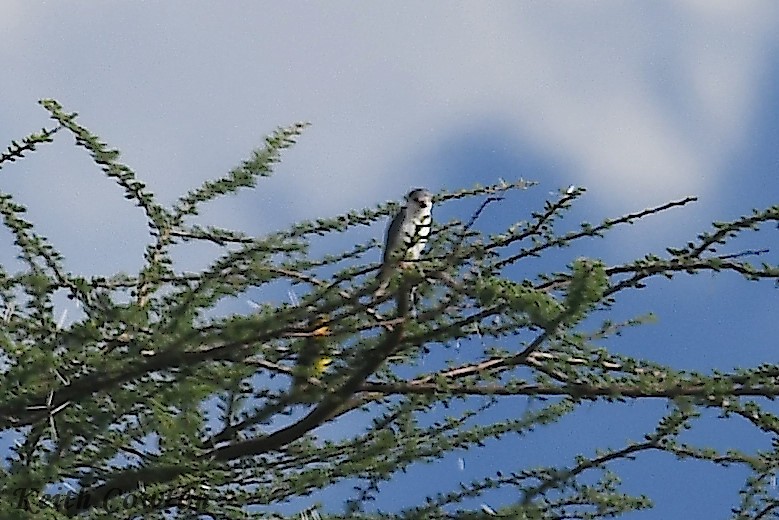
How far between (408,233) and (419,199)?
0.30 meters

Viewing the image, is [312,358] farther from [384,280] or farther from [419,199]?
[419,199]

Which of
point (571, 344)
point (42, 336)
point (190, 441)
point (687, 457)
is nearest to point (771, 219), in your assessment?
point (571, 344)

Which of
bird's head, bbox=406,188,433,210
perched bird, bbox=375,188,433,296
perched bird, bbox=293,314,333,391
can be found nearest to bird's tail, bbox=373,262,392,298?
perched bird, bbox=375,188,433,296

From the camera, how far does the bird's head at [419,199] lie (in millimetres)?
3182

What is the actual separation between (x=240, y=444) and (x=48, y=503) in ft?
1.44

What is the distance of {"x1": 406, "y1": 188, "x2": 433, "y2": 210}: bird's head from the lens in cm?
318

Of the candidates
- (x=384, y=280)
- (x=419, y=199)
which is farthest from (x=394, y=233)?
(x=384, y=280)

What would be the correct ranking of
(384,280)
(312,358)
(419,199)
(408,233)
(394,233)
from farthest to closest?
(394,233) → (419,199) → (408,233) → (312,358) → (384,280)

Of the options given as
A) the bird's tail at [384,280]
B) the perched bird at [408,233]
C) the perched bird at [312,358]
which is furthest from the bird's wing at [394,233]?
the bird's tail at [384,280]

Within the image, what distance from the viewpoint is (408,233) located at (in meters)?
3.06

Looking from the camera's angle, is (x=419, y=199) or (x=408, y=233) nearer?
(x=408, y=233)

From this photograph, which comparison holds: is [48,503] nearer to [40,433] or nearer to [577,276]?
[40,433]

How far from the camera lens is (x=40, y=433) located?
96.9 inches

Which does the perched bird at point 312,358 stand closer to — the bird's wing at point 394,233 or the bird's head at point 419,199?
the bird's head at point 419,199
